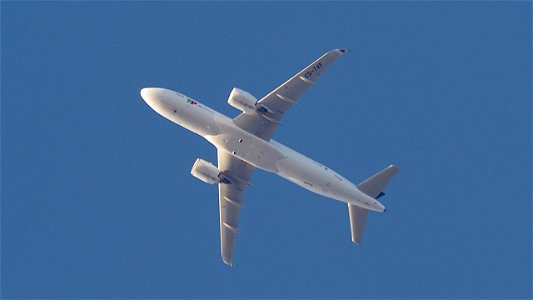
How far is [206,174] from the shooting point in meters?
79.9

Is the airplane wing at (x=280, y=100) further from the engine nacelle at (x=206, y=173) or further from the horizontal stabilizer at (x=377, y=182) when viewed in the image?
the horizontal stabilizer at (x=377, y=182)

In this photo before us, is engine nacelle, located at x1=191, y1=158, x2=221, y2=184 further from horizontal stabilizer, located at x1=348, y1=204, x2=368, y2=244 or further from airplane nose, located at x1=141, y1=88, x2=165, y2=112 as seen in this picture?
horizontal stabilizer, located at x1=348, y1=204, x2=368, y2=244

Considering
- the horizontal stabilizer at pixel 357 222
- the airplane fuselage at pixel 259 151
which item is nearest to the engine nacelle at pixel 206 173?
the airplane fuselage at pixel 259 151

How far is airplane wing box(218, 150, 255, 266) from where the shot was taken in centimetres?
8112

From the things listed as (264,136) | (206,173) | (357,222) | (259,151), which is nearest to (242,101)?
(264,136)

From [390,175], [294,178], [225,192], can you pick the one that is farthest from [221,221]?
[390,175]

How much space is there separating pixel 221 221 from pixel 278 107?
49.6 ft

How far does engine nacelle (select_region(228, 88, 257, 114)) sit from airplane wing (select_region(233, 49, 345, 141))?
23.3 inches

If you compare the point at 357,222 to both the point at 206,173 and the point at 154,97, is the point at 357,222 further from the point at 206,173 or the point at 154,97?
the point at 154,97

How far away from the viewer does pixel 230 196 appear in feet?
272

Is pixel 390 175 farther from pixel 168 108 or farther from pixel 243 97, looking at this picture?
pixel 168 108

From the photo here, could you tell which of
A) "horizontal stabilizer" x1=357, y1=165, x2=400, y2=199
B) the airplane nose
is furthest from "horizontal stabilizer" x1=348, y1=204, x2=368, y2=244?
the airplane nose

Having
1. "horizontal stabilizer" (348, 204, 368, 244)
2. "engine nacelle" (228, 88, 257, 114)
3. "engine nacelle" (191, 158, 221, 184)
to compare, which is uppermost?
"engine nacelle" (228, 88, 257, 114)

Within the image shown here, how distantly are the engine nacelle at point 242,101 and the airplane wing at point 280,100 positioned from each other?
59 cm
